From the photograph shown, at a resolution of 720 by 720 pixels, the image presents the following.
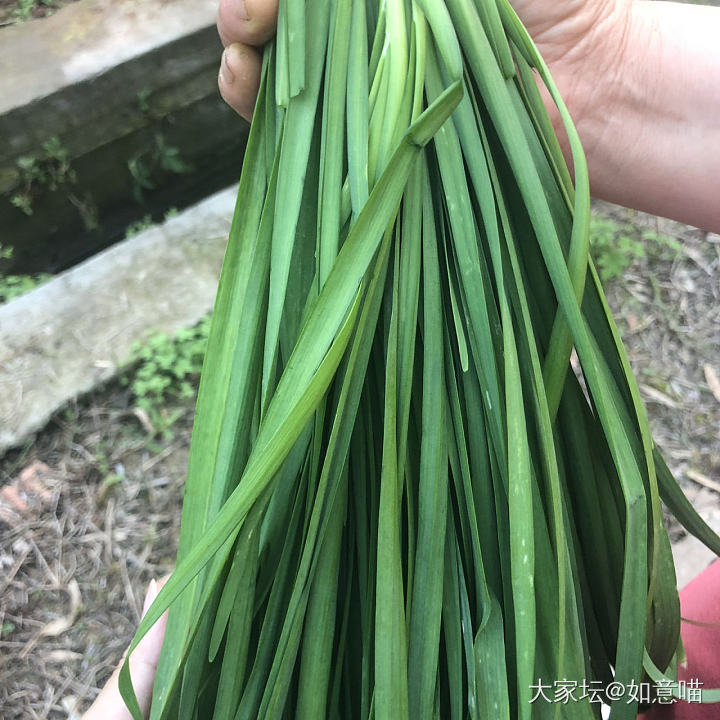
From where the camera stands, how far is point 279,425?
1.49 feet

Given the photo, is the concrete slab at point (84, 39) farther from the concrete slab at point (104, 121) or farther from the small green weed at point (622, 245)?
the small green weed at point (622, 245)

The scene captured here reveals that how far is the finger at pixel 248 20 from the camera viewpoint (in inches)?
29.1

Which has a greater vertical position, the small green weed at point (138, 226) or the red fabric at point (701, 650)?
the small green weed at point (138, 226)

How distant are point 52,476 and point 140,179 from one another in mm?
938

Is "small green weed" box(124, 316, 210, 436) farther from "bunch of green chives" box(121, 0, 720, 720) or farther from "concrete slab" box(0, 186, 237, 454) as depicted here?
"bunch of green chives" box(121, 0, 720, 720)

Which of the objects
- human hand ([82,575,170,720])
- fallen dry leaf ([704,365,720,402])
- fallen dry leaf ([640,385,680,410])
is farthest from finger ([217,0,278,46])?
fallen dry leaf ([704,365,720,402])

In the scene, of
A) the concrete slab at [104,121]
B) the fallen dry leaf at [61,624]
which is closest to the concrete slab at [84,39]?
the concrete slab at [104,121]

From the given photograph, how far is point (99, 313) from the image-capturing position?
1477mm

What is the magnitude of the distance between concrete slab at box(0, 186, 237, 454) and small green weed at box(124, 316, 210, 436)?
1.6 inches

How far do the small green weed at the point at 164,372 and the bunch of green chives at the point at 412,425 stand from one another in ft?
2.68

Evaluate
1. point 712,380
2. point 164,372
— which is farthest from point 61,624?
point 712,380

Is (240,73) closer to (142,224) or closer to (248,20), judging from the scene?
(248,20)

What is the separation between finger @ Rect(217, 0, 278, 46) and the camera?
0.74 meters

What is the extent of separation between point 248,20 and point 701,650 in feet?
3.14
